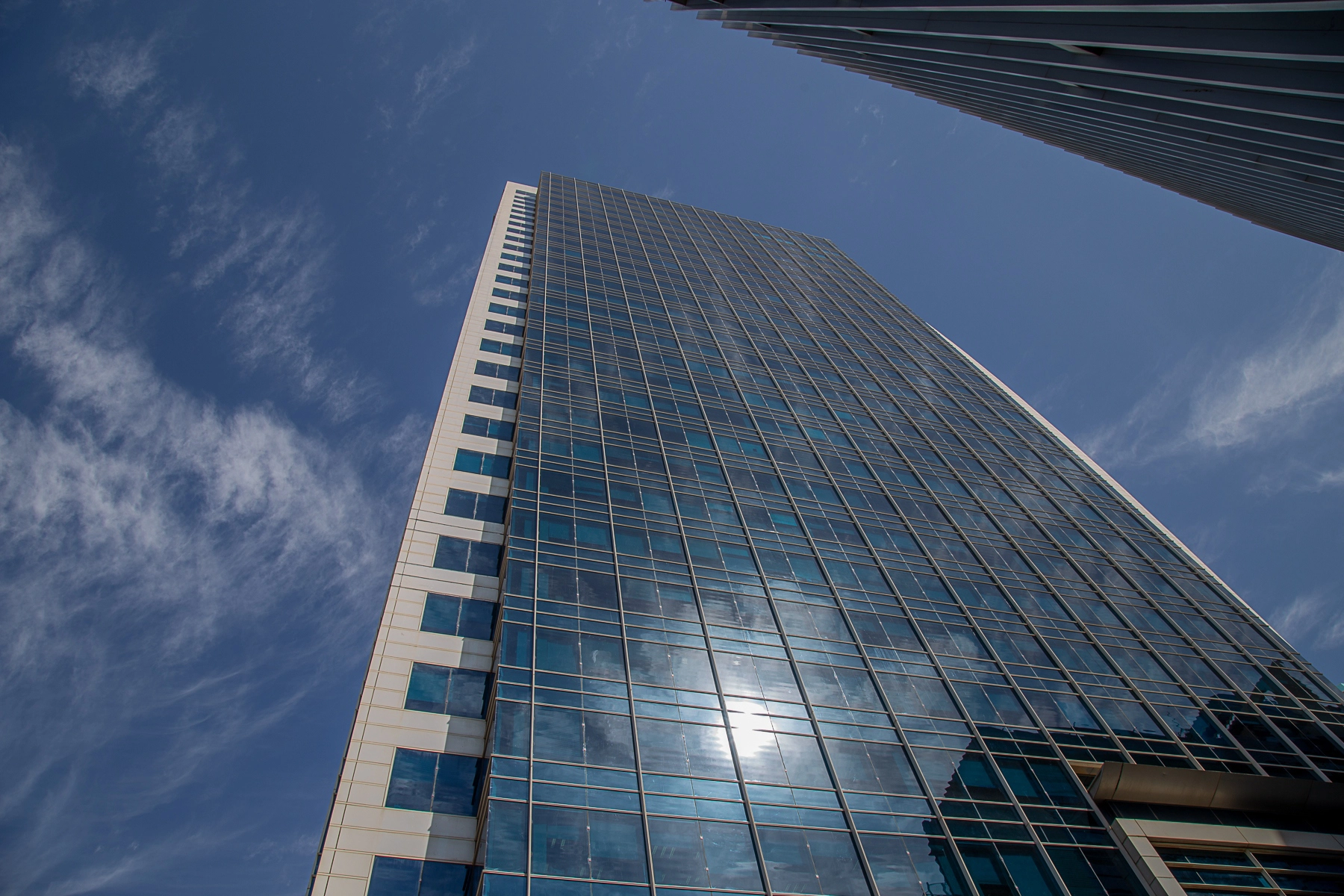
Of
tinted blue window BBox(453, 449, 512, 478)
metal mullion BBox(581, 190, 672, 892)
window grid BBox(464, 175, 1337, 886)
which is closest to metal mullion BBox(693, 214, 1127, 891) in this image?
window grid BBox(464, 175, 1337, 886)

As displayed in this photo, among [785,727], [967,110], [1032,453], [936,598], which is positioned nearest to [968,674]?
[936,598]

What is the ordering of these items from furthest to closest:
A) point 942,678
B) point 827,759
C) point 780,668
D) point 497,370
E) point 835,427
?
point 835,427 → point 497,370 → point 942,678 → point 780,668 → point 827,759

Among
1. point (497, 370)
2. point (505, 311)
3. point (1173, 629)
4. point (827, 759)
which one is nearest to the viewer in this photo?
point (827, 759)

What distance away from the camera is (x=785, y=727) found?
24.7m

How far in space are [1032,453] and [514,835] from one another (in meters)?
43.1

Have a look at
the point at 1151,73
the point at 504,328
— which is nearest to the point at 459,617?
the point at 504,328

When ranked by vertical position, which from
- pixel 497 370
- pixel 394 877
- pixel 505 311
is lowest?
pixel 394 877

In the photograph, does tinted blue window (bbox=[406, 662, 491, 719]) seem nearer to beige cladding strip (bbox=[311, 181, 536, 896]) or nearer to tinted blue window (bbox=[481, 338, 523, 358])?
beige cladding strip (bbox=[311, 181, 536, 896])

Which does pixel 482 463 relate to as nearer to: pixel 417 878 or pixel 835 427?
pixel 417 878

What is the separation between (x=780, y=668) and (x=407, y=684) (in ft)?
41.8

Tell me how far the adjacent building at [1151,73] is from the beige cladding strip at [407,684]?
2197 cm

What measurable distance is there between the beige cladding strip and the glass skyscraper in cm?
10

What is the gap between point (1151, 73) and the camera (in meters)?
19.3

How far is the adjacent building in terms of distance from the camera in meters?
15.6
